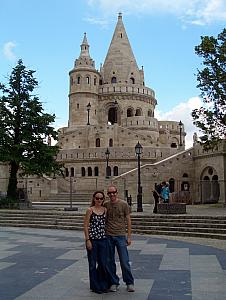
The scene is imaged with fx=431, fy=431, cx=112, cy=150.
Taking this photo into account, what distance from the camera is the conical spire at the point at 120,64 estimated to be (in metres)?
64.4

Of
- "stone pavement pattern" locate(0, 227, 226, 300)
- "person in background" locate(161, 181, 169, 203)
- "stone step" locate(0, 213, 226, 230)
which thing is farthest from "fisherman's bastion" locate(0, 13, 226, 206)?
"stone pavement pattern" locate(0, 227, 226, 300)

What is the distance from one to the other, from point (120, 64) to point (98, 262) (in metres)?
60.2

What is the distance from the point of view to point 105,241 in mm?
6684

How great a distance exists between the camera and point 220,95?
70.5 ft

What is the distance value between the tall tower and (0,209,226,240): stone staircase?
40366 mm

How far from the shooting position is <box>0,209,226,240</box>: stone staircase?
14.3 metres

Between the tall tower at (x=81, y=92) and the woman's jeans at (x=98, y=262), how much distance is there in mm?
53602

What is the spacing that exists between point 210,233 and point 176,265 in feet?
18.0

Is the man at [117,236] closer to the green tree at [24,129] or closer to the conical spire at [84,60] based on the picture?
the green tree at [24,129]

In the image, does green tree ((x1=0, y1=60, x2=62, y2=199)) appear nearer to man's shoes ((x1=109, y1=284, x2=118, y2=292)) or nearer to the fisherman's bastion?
the fisherman's bastion

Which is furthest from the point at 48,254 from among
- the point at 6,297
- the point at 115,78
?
the point at 115,78

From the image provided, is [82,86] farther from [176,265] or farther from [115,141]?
[176,265]

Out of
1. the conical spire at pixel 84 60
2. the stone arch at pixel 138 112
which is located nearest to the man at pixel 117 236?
the conical spire at pixel 84 60

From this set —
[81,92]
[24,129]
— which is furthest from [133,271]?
[81,92]
